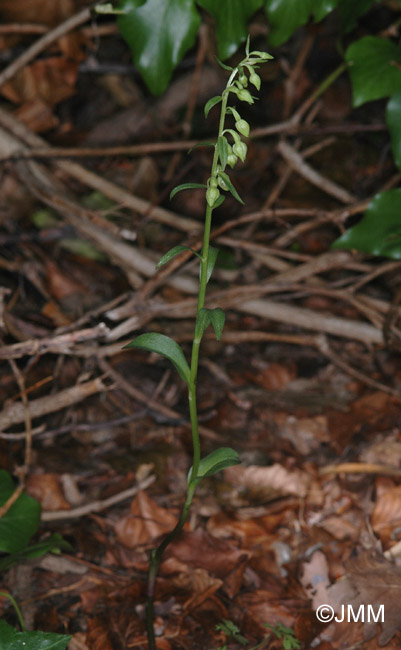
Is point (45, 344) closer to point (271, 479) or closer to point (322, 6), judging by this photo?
point (271, 479)

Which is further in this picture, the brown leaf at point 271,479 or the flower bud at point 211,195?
the brown leaf at point 271,479

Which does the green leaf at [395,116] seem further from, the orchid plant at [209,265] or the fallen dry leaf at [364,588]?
the fallen dry leaf at [364,588]

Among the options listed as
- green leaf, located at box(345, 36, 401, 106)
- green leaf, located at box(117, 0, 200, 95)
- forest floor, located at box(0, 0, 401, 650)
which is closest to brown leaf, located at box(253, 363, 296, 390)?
forest floor, located at box(0, 0, 401, 650)

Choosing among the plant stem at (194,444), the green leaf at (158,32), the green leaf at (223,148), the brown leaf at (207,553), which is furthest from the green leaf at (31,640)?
the green leaf at (158,32)

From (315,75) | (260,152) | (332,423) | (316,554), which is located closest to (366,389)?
(332,423)

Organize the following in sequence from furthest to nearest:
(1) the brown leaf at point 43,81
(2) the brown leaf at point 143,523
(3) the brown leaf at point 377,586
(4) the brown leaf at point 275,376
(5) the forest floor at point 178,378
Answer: (1) the brown leaf at point 43,81, (4) the brown leaf at point 275,376, (2) the brown leaf at point 143,523, (5) the forest floor at point 178,378, (3) the brown leaf at point 377,586

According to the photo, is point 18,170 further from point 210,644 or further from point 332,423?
point 210,644
